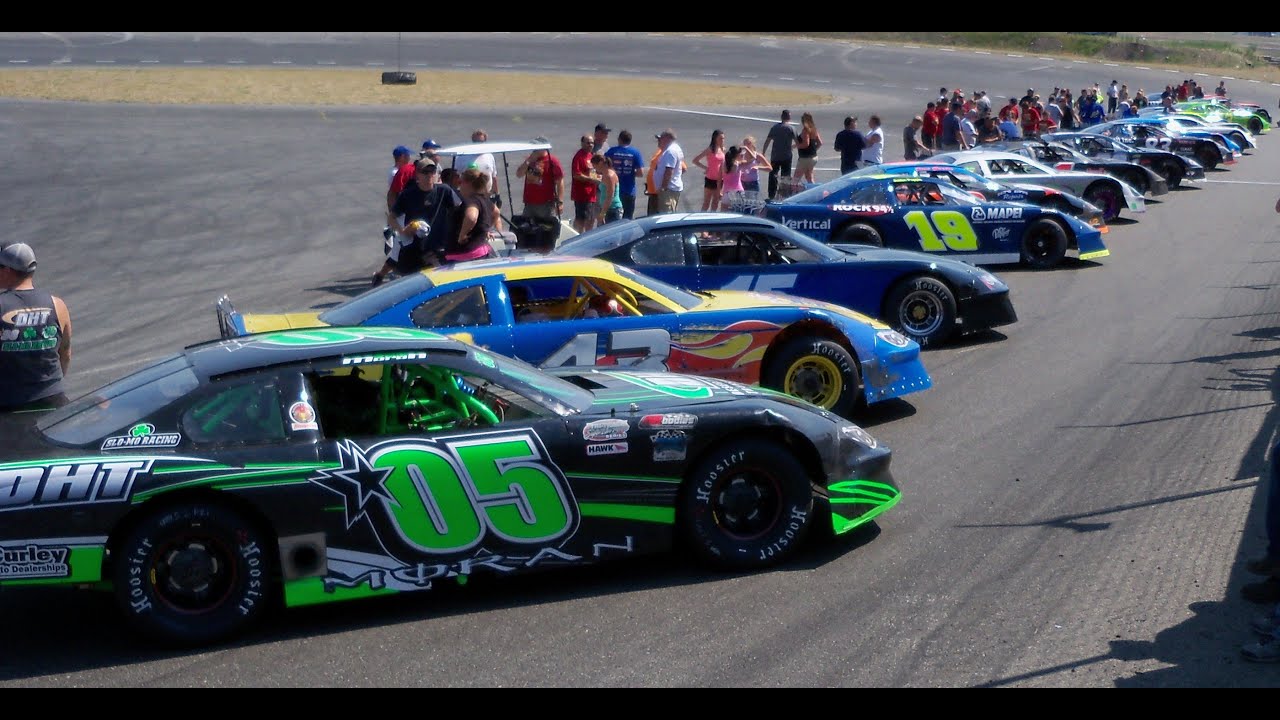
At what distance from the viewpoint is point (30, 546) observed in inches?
203

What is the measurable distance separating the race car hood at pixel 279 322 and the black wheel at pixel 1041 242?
1049cm

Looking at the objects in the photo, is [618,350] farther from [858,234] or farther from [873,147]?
[873,147]

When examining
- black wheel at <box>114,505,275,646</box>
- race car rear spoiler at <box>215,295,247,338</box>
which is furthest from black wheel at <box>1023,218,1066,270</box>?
black wheel at <box>114,505,275,646</box>

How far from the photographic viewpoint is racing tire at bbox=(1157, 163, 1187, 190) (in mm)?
25375

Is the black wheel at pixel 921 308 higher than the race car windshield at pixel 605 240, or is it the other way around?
the race car windshield at pixel 605 240

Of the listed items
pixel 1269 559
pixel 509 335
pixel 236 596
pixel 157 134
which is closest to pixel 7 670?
pixel 236 596

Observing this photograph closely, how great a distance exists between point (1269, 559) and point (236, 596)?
463 cm

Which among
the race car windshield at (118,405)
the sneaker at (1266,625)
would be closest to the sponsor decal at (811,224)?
the race car windshield at (118,405)

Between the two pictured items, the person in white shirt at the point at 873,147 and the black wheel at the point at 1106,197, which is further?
the person in white shirt at the point at 873,147

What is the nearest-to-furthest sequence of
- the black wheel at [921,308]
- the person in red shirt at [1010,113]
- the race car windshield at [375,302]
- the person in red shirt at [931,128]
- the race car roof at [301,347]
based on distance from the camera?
the race car roof at [301,347]
the race car windshield at [375,302]
the black wheel at [921,308]
the person in red shirt at [931,128]
the person in red shirt at [1010,113]

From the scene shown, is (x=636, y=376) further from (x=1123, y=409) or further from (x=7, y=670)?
(x=1123, y=409)

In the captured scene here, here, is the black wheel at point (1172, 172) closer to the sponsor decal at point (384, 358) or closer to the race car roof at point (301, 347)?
the race car roof at point (301, 347)

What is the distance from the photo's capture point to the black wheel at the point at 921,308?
11.4 metres

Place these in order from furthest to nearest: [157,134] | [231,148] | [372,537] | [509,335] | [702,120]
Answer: [702,120]
[157,134]
[231,148]
[509,335]
[372,537]
